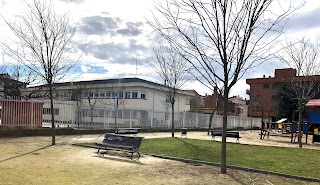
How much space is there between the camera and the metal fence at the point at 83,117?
689 inches

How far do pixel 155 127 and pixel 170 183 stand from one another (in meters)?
22.9

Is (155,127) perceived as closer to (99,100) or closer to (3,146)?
(99,100)

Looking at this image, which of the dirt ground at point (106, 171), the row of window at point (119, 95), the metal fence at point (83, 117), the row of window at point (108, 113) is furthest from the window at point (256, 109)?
the dirt ground at point (106, 171)

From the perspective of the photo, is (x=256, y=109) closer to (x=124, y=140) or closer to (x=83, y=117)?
(x=83, y=117)

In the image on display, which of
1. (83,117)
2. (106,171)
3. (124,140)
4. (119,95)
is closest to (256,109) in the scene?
(119,95)

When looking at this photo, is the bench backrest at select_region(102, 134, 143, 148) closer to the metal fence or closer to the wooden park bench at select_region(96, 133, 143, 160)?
the wooden park bench at select_region(96, 133, 143, 160)

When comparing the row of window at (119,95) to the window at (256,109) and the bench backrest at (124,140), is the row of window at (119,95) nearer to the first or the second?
the bench backrest at (124,140)

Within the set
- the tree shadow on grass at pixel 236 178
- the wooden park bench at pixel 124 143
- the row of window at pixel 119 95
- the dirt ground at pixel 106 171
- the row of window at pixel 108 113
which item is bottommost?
the tree shadow on grass at pixel 236 178

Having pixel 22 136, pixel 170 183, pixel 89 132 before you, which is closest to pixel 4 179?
pixel 170 183

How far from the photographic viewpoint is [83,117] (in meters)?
22.8

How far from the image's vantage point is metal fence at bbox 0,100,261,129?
17500 mm

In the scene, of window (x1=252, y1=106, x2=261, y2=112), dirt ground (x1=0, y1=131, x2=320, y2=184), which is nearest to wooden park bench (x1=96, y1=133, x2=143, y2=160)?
dirt ground (x1=0, y1=131, x2=320, y2=184)

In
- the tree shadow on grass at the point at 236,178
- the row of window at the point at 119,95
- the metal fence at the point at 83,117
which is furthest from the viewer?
the row of window at the point at 119,95

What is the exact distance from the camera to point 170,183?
301 inches
